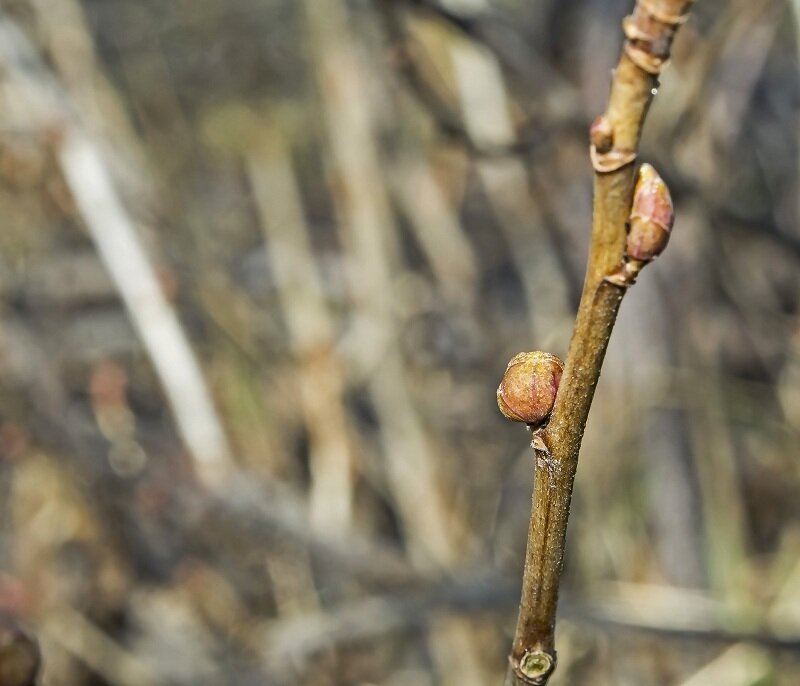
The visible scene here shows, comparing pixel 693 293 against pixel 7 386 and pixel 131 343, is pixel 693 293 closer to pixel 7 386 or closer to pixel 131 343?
pixel 7 386

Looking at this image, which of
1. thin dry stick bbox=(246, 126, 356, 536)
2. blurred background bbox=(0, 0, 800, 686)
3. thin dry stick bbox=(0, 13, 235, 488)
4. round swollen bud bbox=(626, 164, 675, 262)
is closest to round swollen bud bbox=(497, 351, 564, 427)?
round swollen bud bbox=(626, 164, 675, 262)

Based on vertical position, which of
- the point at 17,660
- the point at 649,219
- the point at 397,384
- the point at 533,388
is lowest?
the point at 397,384

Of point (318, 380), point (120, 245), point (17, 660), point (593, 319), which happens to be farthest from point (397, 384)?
point (593, 319)

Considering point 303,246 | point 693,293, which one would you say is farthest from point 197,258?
point 693,293

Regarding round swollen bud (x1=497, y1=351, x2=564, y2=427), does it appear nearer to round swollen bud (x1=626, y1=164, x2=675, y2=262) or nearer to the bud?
round swollen bud (x1=626, y1=164, x2=675, y2=262)

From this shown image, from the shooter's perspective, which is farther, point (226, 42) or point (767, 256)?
point (226, 42)

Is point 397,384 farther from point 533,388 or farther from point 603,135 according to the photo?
point 603,135
